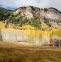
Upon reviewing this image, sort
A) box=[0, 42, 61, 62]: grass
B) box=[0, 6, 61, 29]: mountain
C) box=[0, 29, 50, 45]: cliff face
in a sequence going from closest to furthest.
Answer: box=[0, 42, 61, 62]: grass
box=[0, 29, 50, 45]: cliff face
box=[0, 6, 61, 29]: mountain

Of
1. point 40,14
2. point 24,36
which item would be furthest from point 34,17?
point 24,36

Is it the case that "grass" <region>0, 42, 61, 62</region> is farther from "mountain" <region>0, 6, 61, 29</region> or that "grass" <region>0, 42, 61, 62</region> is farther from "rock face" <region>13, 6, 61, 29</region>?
"rock face" <region>13, 6, 61, 29</region>

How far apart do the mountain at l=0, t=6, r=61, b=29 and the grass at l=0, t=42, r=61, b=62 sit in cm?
139

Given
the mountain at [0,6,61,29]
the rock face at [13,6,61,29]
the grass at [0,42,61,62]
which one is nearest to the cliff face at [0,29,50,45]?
the grass at [0,42,61,62]

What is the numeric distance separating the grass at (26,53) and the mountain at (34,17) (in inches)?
54.8

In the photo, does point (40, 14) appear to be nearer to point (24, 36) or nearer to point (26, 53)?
point (24, 36)

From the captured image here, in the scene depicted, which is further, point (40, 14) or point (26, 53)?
point (40, 14)

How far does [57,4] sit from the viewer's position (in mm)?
12789

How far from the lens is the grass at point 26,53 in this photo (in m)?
10.5

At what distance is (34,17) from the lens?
12.2 meters

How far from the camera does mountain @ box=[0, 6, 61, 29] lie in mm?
12148

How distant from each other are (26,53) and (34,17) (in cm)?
216

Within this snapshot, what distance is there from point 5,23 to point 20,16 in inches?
34.6

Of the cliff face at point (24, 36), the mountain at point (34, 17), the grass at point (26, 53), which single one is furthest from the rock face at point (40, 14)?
the grass at point (26, 53)
